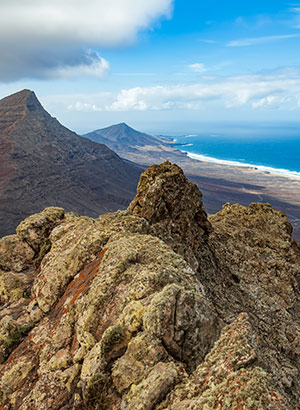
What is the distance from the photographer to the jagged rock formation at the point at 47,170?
11031 centimetres

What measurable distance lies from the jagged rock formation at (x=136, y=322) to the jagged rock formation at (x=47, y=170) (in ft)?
264

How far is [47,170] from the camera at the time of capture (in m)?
132

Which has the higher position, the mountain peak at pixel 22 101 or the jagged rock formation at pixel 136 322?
the mountain peak at pixel 22 101

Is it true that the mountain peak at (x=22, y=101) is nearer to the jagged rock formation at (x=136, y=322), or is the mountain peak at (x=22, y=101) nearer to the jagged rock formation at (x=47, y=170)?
the jagged rock formation at (x=47, y=170)

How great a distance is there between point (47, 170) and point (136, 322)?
133216 millimetres

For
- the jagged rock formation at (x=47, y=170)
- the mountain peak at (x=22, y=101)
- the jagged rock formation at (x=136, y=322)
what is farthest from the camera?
the mountain peak at (x=22, y=101)

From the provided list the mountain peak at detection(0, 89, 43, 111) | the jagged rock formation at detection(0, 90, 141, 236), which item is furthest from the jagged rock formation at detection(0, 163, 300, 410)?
the mountain peak at detection(0, 89, 43, 111)

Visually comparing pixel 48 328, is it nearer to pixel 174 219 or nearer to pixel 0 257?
pixel 0 257

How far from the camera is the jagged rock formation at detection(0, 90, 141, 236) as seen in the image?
110 metres

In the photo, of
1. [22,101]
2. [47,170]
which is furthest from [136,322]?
[22,101]

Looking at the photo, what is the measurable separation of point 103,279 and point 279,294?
49.0ft

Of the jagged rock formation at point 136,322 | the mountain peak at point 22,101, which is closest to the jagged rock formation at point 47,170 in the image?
the mountain peak at point 22,101

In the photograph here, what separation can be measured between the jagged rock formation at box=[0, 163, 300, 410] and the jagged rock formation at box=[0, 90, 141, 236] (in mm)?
80509

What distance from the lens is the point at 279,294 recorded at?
66.9 ft
